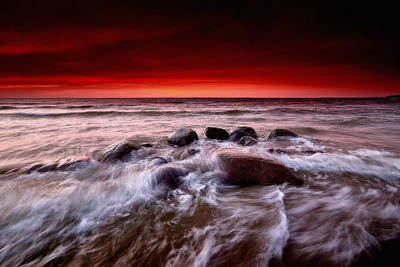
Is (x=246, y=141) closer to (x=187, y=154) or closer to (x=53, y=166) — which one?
(x=187, y=154)

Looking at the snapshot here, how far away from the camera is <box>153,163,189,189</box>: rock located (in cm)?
309

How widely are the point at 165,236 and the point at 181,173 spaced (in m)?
1.36

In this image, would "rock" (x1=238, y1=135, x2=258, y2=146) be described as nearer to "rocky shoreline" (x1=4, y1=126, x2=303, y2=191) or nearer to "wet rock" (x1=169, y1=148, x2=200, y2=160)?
"wet rock" (x1=169, y1=148, x2=200, y2=160)

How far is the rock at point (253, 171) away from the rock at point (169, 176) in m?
0.73

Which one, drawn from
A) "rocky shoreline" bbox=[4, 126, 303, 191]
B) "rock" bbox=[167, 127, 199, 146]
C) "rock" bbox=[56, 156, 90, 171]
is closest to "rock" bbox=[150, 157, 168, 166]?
"rocky shoreline" bbox=[4, 126, 303, 191]

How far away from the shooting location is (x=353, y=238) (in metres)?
1.92

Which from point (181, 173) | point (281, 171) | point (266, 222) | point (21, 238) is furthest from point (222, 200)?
point (21, 238)

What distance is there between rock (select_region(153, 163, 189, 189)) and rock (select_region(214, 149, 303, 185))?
2.40 ft

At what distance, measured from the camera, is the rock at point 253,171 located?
307 centimetres

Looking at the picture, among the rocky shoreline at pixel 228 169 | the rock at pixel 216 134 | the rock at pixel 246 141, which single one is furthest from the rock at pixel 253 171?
the rock at pixel 216 134

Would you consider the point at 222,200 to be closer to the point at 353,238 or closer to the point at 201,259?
the point at 201,259

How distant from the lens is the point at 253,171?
122 inches

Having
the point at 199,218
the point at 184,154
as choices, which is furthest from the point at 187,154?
the point at 199,218

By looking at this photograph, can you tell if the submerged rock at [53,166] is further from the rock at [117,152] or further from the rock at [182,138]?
the rock at [182,138]
